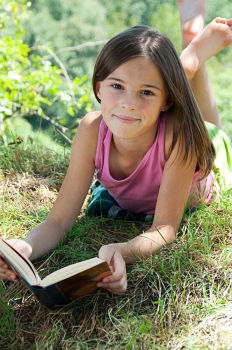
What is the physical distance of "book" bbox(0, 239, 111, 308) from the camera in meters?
1.91

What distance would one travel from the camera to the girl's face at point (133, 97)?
2361 millimetres

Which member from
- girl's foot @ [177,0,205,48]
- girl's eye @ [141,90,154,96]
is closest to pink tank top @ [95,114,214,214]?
girl's eye @ [141,90,154,96]

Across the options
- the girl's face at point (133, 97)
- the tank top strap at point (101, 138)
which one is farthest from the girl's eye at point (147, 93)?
the tank top strap at point (101, 138)

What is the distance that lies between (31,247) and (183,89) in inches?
31.3

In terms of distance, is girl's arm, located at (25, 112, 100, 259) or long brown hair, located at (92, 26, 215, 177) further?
girl's arm, located at (25, 112, 100, 259)

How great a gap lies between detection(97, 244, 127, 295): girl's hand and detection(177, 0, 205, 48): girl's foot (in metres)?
1.62

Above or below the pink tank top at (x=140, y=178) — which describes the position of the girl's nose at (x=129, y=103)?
above

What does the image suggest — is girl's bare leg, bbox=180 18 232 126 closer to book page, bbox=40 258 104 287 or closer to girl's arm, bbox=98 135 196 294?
girl's arm, bbox=98 135 196 294

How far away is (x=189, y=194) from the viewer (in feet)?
8.74

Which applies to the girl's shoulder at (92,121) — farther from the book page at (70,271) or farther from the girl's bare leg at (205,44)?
the book page at (70,271)

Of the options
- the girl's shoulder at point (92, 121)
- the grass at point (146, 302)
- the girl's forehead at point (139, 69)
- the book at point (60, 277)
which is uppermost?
the girl's forehead at point (139, 69)

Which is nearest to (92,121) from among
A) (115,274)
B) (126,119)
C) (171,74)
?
(126,119)

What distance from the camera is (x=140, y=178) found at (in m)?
2.68

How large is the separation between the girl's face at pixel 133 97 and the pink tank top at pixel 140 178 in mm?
130
